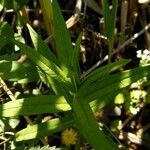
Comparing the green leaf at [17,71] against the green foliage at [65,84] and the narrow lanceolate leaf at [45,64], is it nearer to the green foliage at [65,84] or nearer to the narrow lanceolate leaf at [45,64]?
the green foliage at [65,84]

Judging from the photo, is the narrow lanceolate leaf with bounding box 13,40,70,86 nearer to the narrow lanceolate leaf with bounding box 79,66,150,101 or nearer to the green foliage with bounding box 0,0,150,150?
the green foliage with bounding box 0,0,150,150

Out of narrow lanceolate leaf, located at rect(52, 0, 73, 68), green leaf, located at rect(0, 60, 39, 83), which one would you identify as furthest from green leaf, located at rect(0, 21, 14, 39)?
narrow lanceolate leaf, located at rect(52, 0, 73, 68)

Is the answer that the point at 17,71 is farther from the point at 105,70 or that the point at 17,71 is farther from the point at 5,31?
the point at 105,70

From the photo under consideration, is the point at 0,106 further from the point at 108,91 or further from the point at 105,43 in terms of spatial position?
the point at 105,43

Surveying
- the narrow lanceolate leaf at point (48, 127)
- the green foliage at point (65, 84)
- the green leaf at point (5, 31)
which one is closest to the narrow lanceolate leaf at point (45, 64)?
the green foliage at point (65, 84)

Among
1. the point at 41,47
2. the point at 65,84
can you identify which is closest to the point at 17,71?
the point at 41,47

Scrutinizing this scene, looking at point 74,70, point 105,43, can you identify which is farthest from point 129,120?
point 74,70
